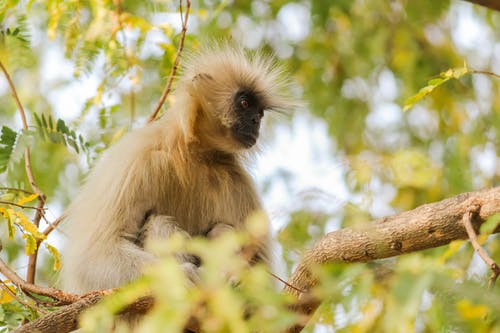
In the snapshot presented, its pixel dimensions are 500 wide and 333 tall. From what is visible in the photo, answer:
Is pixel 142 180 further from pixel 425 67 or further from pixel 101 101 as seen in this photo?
pixel 425 67

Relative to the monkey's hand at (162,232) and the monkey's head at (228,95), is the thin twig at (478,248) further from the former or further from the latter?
the monkey's head at (228,95)

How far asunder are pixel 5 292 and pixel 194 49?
2954 mm

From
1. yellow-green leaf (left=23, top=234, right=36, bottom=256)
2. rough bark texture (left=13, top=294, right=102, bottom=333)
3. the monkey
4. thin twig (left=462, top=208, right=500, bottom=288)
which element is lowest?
rough bark texture (left=13, top=294, right=102, bottom=333)

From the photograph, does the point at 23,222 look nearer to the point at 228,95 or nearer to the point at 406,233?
the point at 406,233

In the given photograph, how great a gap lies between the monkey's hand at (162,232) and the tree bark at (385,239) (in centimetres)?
124

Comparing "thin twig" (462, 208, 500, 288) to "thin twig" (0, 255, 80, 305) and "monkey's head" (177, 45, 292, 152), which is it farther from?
"monkey's head" (177, 45, 292, 152)

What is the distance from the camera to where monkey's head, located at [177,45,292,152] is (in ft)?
18.7

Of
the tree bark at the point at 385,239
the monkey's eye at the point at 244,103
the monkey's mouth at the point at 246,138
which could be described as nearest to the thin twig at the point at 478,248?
the tree bark at the point at 385,239

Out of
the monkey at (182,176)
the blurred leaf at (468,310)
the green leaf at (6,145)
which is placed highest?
the monkey at (182,176)

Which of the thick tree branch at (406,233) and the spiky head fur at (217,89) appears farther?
the spiky head fur at (217,89)

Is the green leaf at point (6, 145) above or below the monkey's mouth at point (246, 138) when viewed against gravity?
below

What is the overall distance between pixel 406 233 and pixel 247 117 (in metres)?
2.49

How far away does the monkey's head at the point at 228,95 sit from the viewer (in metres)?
5.70

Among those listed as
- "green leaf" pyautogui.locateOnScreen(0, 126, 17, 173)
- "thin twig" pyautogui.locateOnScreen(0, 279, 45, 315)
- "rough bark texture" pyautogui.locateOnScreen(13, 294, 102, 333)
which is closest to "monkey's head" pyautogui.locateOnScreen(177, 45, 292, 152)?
"green leaf" pyautogui.locateOnScreen(0, 126, 17, 173)
